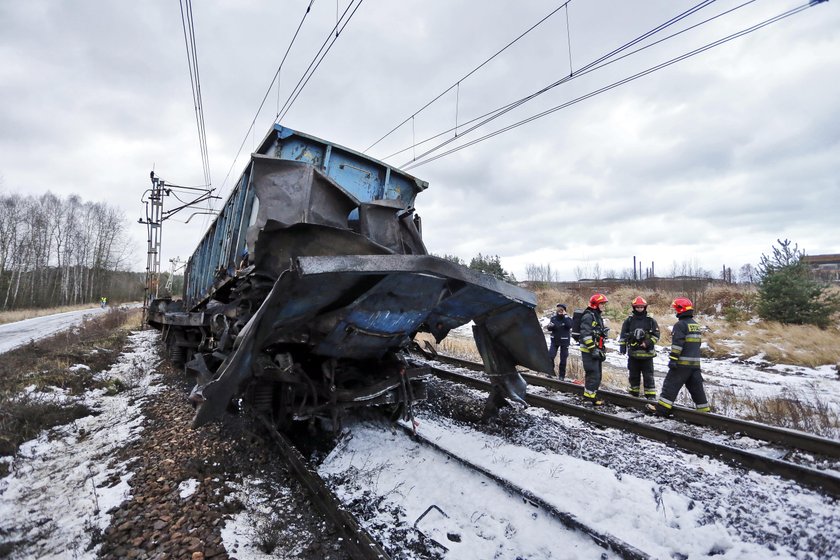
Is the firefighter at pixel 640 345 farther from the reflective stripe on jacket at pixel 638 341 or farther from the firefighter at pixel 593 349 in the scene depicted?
the firefighter at pixel 593 349

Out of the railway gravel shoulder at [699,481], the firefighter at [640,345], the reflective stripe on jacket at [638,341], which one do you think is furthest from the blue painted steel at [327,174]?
the reflective stripe on jacket at [638,341]

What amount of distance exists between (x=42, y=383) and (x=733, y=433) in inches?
417

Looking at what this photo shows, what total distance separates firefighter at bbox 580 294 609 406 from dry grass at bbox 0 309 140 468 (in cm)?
729

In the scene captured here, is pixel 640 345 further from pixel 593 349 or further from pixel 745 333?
pixel 745 333

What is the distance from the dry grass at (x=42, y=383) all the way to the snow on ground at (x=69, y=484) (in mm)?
214

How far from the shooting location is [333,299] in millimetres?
3332

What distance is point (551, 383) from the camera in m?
7.51

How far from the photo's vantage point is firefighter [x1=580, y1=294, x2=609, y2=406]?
→ 6.41 metres

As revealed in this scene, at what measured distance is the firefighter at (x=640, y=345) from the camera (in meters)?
6.75

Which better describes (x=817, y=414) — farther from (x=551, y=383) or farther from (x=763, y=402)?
(x=551, y=383)

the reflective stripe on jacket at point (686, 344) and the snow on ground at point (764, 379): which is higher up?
the reflective stripe on jacket at point (686, 344)

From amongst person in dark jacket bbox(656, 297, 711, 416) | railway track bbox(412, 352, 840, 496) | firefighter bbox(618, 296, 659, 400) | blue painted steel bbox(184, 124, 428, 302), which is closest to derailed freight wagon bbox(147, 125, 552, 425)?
blue painted steel bbox(184, 124, 428, 302)

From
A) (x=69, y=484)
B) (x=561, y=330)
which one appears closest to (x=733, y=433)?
(x=561, y=330)

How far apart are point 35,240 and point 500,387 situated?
5690cm
